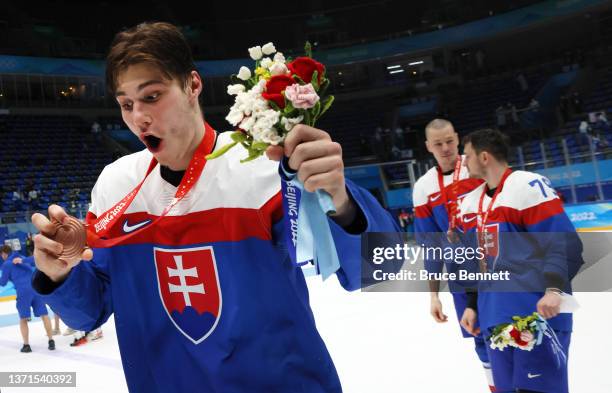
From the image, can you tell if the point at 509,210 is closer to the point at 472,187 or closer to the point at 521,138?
the point at 472,187

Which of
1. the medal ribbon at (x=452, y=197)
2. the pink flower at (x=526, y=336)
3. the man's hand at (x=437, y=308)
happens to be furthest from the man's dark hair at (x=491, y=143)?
the man's hand at (x=437, y=308)

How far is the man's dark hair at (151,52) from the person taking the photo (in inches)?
52.4

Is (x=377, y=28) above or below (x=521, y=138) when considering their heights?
above

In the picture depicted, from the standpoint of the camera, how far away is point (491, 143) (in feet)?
10.0

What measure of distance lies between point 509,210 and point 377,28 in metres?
25.4

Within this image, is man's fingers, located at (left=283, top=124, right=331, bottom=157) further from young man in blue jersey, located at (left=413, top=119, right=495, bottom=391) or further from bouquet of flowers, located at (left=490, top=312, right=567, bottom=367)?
young man in blue jersey, located at (left=413, top=119, right=495, bottom=391)

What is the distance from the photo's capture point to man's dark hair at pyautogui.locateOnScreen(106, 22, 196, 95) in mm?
1330

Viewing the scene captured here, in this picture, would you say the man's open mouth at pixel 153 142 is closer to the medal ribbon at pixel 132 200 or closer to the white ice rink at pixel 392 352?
the medal ribbon at pixel 132 200

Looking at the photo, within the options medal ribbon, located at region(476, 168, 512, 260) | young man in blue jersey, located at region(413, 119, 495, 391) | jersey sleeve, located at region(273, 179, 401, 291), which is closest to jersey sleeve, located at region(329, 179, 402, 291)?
jersey sleeve, located at region(273, 179, 401, 291)

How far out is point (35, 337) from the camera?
317 inches

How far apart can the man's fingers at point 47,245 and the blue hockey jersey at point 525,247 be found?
204 centimetres

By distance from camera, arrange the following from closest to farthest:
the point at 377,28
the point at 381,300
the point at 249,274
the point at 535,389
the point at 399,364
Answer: the point at 249,274, the point at 535,389, the point at 399,364, the point at 381,300, the point at 377,28

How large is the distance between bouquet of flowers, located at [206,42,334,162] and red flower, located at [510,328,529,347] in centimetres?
185

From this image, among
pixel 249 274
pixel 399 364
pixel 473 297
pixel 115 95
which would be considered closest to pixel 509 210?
pixel 473 297
